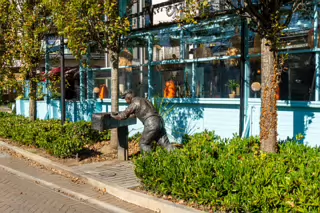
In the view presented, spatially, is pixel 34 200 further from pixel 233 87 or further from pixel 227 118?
pixel 233 87

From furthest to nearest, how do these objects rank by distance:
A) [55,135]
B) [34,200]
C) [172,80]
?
[172,80] < [55,135] < [34,200]

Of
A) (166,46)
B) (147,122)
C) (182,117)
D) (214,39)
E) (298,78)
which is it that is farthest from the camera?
(166,46)

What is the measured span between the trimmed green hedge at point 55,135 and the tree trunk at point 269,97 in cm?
453

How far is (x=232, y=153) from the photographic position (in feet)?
Result: 19.9

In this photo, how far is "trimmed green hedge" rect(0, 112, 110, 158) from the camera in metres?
8.84

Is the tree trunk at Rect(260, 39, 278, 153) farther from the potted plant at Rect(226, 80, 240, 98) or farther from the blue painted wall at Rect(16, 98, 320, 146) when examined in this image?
the potted plant at Rect(226, 80, 240, 98)

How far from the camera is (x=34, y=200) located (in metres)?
6.27

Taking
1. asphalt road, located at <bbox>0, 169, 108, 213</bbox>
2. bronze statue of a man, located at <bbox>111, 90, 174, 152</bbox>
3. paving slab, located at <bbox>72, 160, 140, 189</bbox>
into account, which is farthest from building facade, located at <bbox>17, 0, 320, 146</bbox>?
asphalt road, located at <bbox>0, 169, 108, 213</bbox>

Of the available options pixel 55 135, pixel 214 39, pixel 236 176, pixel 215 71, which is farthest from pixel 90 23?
pixel 236 176

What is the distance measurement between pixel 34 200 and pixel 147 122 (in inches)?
99.5

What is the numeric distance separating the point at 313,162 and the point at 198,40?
5589 mm

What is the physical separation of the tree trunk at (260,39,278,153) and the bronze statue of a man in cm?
226

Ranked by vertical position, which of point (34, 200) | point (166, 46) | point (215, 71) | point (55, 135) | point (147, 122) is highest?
point (166, 46)

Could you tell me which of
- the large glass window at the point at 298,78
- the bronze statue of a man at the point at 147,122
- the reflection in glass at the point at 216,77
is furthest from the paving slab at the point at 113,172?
the large glass window at the point at 298,78
